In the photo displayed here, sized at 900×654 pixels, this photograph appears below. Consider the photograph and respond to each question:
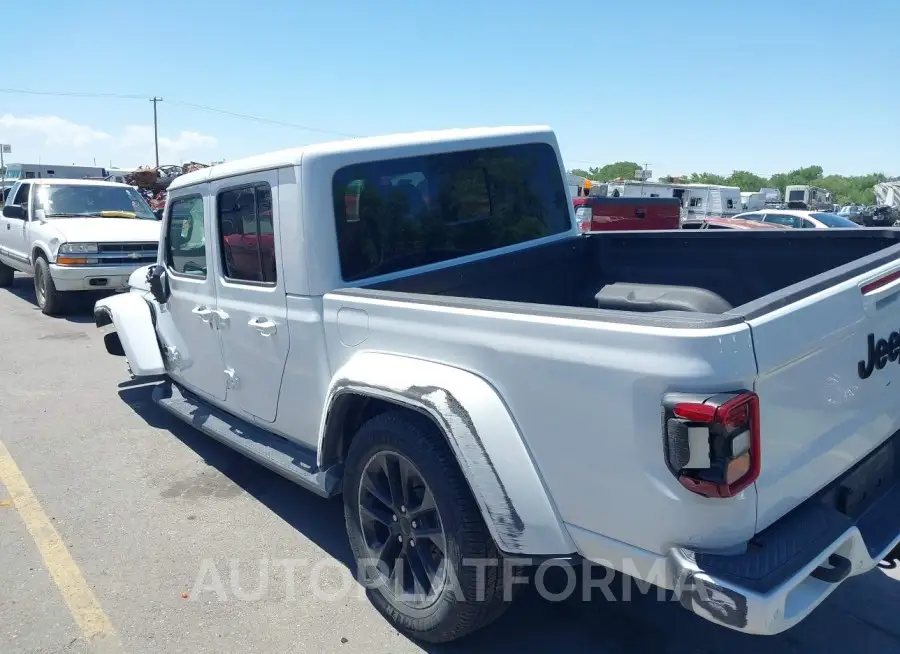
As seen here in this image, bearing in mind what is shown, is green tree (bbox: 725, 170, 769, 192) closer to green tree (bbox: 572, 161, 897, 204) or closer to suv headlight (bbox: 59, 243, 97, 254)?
green tree (bbox: 572, 161, 897, 204)

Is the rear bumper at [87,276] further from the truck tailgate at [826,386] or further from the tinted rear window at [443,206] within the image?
the truck tailgate at [826,386]

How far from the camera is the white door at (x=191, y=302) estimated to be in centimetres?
421

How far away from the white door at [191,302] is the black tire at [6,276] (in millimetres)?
9863

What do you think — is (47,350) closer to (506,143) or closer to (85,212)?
(85,212)

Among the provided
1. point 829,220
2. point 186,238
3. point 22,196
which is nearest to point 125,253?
Result: point 22,196

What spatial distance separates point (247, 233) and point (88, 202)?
8.85m

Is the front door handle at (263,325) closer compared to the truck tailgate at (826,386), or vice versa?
the truck tailgate at (826,386)

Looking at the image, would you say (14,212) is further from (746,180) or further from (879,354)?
(746,180)

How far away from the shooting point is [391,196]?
3.56 metres

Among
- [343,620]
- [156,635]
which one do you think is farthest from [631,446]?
[156,635]

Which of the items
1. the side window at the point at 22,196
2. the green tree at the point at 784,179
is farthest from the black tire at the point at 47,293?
the green tree at the point at 784,179

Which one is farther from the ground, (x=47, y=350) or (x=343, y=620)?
(x=47, y=350)

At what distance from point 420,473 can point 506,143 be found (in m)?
2.17

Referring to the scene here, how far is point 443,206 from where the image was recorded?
12.4 feet
